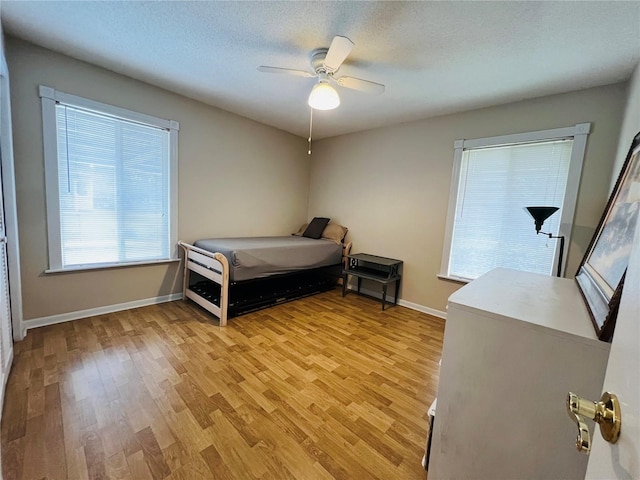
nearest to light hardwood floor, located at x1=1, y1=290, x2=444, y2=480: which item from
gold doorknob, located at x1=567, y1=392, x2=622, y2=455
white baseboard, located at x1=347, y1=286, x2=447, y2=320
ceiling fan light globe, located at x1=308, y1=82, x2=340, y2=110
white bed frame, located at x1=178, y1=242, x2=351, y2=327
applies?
white bed frame, located at x1=178, y1=242, x2=351, y2=327

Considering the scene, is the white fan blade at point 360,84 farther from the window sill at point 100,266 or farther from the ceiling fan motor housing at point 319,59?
the window sill at point 100,266

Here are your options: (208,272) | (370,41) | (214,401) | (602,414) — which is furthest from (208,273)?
(602,414)

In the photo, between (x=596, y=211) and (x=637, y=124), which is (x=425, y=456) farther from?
(x=596, y=211)

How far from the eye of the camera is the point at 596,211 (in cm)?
231

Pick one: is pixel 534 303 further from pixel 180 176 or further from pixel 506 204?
pixel 180 176

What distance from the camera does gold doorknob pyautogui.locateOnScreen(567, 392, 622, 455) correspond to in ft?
1.36

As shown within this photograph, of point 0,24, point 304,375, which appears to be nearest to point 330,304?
point 304,375

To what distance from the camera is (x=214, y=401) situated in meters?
1.62

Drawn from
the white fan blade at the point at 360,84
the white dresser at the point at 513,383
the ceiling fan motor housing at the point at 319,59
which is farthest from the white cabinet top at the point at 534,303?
the ceiling fan motor housing at the point at 319,59

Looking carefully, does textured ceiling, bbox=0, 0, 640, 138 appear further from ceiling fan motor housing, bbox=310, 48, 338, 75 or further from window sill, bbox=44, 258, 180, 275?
window sill, bbox=44, 258, 180, 275

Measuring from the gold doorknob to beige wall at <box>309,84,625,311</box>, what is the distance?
2685mm

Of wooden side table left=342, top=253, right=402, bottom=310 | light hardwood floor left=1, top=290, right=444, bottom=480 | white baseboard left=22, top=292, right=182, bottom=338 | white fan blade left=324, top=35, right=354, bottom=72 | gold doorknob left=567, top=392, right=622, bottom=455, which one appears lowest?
light hardwood floor left=1, top=290, right=444, bottom=480

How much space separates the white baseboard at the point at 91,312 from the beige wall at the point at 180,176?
38mm

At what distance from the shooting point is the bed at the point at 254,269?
8.86 feet
